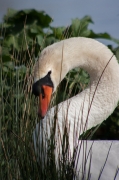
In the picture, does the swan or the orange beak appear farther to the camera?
the orange beak

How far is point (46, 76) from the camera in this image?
256 centimetres

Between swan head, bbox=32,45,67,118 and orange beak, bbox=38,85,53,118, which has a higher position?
swan head, bbox=32,45,67,118

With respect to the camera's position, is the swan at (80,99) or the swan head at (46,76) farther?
the swan head at (46,76)

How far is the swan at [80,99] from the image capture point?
7.51 feet

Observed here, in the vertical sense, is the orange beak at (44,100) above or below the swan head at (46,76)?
below

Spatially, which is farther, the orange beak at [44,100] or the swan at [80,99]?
the orange beak at [44,100]

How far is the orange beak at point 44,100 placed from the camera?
2465mm

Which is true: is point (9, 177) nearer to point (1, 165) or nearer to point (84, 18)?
point (1, 165)

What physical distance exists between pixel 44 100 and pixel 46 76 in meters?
0.13

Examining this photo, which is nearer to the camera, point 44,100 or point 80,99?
point 44,100

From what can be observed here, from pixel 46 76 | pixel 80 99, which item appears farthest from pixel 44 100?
pixel 80 99

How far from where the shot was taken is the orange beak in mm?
2465

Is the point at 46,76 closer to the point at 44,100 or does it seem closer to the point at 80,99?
the point at 44,100

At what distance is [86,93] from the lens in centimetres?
270
